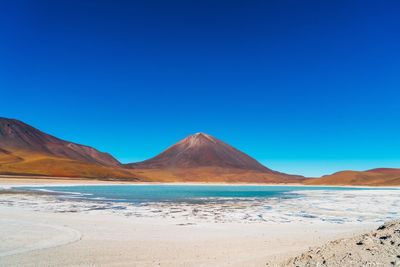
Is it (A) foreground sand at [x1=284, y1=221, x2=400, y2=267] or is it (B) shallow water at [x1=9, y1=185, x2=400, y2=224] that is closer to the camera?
(A) foreground sand at [x1=284, y1=221, x2=400, y2=267]

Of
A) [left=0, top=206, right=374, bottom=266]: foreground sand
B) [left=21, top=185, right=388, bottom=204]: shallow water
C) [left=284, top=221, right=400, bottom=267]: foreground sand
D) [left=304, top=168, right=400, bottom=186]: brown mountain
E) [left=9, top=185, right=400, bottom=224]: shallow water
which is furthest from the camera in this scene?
[left=304, top=168, right=400, bottom=186]: brown mountain

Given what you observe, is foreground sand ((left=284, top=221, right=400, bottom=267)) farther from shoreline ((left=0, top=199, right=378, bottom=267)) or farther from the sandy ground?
shoreline ((left=0, top=199, right=378, bottom=267))

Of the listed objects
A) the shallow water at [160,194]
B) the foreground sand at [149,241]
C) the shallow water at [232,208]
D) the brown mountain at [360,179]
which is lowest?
the foreground sand at [149,241]

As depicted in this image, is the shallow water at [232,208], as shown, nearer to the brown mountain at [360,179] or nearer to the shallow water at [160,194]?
the shallow water at [160,194]

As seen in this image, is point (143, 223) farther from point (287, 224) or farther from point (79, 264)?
point (79, 264)

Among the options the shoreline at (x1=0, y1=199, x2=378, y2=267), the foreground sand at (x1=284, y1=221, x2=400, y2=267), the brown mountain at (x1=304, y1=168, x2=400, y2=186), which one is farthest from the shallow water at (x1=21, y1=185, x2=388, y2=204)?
the brown mountain at (x1=304, y1=168, x2=400, y2=186)

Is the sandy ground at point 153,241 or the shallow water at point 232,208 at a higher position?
the shallow water at point 232,208

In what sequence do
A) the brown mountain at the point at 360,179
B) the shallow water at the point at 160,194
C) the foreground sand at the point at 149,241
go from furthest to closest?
1. the brown mountain at the point at 360,179
2. the shallow water at the point at 160,194
3. the foreground sand at the point at 149,241

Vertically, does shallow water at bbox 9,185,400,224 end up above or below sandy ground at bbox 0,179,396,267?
above

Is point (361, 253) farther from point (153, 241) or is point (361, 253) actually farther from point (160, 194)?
point (160, 194)

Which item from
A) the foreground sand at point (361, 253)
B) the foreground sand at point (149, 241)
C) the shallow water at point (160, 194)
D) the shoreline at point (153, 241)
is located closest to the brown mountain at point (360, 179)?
the shallow water at point (160, 194)

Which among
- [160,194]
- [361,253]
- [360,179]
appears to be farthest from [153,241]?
[360,179]

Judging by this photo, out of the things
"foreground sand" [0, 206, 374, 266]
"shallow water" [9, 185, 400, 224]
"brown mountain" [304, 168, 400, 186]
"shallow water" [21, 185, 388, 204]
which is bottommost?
"foreground sand" [0, 206, 374, 266]

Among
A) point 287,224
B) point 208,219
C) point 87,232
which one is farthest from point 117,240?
point 287,224
